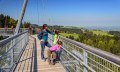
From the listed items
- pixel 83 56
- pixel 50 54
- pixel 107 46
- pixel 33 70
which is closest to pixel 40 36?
pixel 50 54

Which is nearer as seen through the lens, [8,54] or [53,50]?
[8,54]

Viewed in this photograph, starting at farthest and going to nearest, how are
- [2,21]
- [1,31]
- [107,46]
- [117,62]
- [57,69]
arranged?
1. [107,46]
2. [2,21]
3. [1,31]
4. [57,69]
5. [117,62]

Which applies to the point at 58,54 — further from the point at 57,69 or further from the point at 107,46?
the point at 107,46

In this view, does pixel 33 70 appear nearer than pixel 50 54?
Yes

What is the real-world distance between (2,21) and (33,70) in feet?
232

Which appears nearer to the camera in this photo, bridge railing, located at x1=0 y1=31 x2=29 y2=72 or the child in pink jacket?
bridge railing, located at x1=0 y1=31 x2=29 y2=72

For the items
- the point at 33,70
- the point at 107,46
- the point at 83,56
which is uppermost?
the point at 83,56

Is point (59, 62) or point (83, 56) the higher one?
point (83, 56)

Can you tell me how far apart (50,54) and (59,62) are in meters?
0.56

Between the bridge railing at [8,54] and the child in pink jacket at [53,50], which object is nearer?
the bridge railing at [8,54]

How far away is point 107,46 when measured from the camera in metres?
117

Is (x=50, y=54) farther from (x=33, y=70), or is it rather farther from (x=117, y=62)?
(x=117, y=62)

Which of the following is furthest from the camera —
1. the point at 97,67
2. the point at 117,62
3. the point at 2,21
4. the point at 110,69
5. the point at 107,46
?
the point at 107,46

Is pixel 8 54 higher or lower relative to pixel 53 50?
higher
